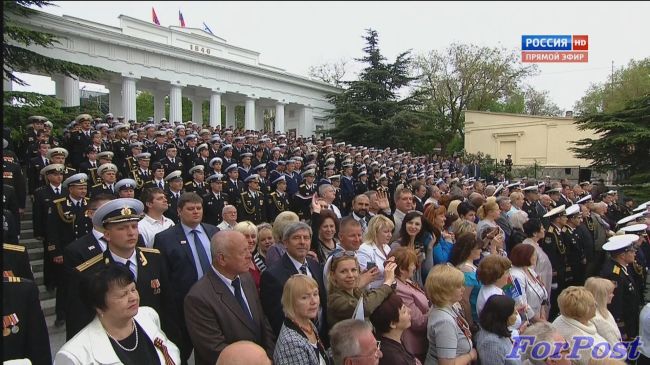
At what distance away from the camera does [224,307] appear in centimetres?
325

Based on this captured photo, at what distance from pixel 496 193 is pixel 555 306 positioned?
4685mm

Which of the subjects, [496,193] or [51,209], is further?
[496,193]

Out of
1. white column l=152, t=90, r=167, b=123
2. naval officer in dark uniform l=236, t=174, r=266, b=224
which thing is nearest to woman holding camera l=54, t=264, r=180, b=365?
naval officer in dark uniform l=236, t=174, r=266, b=224

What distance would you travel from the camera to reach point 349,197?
43.8 feet

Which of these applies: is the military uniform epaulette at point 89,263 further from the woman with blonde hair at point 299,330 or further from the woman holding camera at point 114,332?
the woman with blonde hair at point 299,330

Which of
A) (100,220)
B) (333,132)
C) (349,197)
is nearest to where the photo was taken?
(100,220)

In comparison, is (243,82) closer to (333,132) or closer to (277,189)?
(333,132)

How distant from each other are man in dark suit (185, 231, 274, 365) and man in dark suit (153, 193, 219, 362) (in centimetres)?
96

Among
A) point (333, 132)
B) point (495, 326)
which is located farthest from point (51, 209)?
point (333, 132)

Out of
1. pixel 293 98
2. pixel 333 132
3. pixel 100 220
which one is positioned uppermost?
pixel 293 98

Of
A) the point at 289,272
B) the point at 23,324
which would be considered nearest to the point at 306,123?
the point at 289,272

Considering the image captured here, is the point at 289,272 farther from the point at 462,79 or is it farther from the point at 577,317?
the point at 462,79

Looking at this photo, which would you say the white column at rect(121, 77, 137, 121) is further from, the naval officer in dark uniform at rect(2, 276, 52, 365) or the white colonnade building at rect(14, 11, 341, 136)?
the naval officer in dark uniform at rect(2, 276, 52, 365)

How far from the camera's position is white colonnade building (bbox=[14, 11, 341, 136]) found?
2091cm
